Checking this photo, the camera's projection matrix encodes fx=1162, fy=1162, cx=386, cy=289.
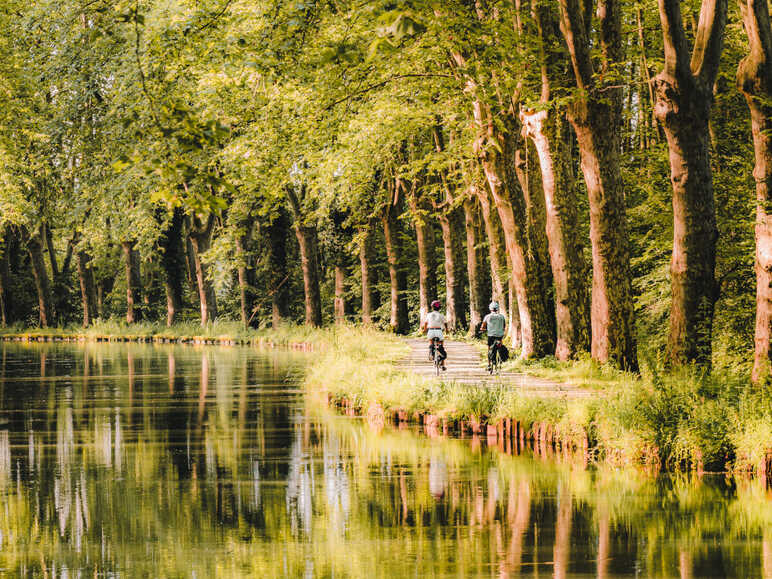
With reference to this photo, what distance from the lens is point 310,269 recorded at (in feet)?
172

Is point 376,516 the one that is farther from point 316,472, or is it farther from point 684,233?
point 684,233

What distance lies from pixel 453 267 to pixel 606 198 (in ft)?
74.2

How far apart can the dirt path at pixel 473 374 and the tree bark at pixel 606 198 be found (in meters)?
1.55

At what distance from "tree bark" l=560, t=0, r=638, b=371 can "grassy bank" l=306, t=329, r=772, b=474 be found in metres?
0.76

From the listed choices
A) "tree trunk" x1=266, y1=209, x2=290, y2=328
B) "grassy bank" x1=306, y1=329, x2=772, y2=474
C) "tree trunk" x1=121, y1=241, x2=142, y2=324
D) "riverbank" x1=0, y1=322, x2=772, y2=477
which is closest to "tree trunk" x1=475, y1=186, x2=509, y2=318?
"riverbank" x1=0, y1=322, x2=772, y2=477

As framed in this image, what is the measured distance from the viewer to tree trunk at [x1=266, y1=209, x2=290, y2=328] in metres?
55.6

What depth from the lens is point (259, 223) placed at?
5878cm

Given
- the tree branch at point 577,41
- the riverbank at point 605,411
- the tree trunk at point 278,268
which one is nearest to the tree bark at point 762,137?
the riverbank at point 605,411

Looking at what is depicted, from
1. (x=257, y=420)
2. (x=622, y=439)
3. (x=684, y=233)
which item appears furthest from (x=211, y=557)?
(x=257, y=420)

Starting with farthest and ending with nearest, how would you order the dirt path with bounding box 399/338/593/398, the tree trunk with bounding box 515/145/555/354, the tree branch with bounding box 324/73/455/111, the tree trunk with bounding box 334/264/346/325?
1. the tree trunk with bounding box 334/264/346/325
2. the tree branch with bounding box 324/73/455/111
3. the tree trunk with bounding box 515/145/555/354
4. the dirt path with bounding box 399/338/593/398

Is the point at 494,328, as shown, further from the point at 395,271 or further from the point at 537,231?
the point at 395,271

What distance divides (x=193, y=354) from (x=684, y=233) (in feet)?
107

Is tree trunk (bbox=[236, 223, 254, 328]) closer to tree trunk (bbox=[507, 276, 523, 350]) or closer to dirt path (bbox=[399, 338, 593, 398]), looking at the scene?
dirt path (bbox=[399, 338, 593, 398])

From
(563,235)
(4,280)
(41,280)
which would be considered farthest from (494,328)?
(4,280)
